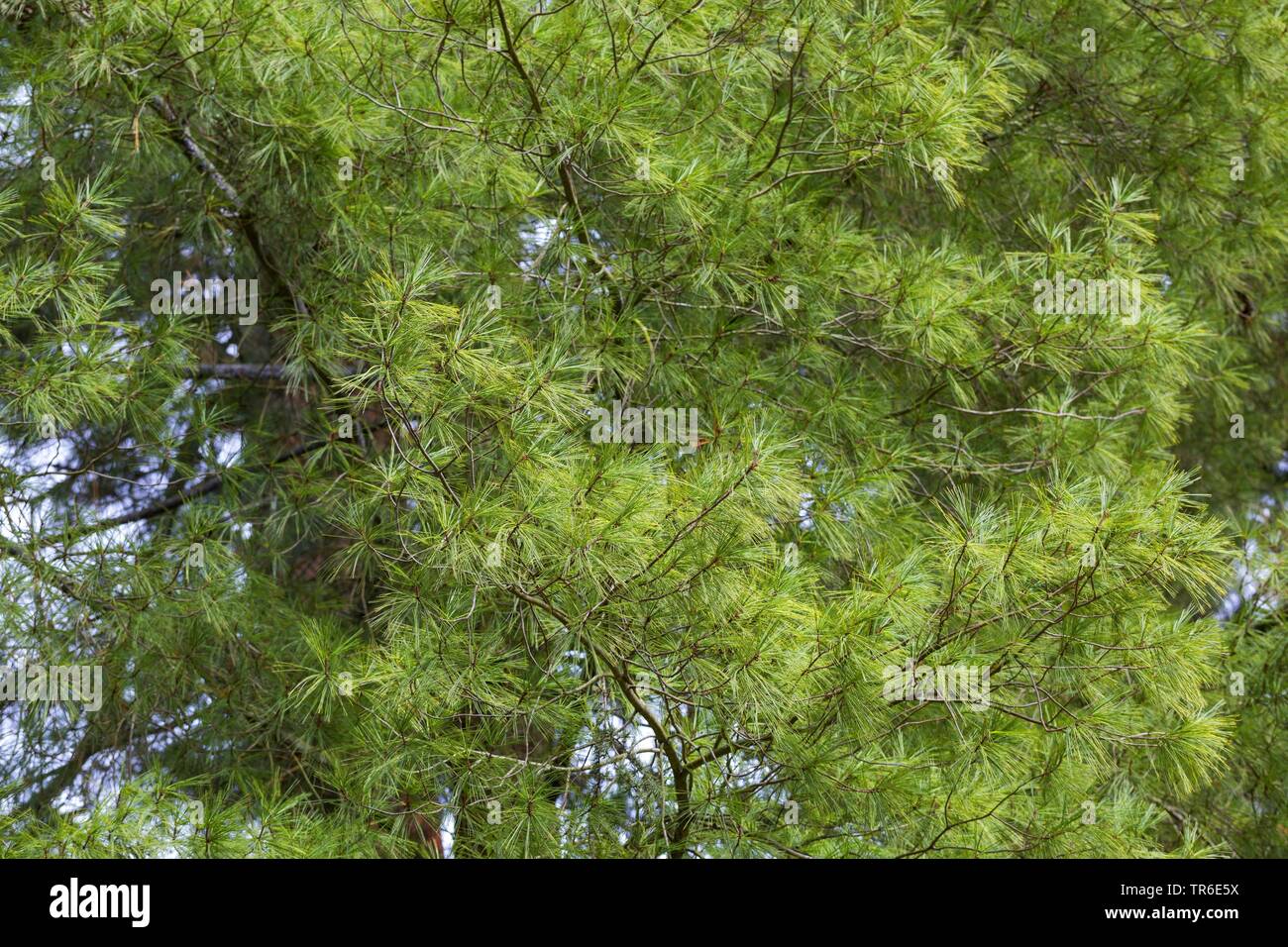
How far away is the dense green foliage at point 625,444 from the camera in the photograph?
80.7 inches

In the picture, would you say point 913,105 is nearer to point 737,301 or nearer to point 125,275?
point 737,301

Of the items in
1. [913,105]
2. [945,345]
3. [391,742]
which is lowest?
[391,742]

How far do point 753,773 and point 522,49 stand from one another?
4.28ft

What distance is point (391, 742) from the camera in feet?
7.04

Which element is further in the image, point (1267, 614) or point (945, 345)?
point (1267, 614)

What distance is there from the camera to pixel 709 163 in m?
2.39

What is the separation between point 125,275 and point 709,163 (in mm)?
1383

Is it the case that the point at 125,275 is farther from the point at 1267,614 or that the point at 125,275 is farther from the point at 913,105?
the point at 1267,614

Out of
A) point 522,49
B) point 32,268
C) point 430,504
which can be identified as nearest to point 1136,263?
point 522,49

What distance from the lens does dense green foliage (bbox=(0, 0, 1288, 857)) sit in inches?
80.7

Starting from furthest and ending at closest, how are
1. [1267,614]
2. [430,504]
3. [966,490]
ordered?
[1267,614]
[966,490]
[430,504]

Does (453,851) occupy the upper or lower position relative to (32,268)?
lower

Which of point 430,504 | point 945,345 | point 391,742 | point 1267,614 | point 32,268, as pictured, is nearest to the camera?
point 430,504

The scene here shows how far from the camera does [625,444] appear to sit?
227 centimetres
